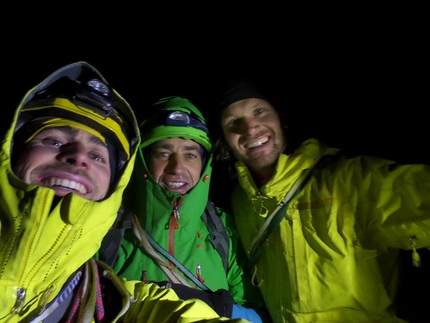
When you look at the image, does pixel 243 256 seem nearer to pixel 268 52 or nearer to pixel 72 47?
pixel 268 52

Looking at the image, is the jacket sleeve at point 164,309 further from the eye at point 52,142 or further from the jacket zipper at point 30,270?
the eye at point 52,142

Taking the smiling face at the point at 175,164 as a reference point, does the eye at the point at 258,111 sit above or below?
above

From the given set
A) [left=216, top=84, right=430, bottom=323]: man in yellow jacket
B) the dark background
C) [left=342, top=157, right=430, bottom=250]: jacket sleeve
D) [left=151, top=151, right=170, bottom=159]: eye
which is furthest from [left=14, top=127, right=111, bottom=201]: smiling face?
[left=342, top=157, right=430, bottom=250]: jacket sleeve

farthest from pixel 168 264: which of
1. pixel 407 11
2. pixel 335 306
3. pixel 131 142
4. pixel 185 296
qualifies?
pixel 407 11

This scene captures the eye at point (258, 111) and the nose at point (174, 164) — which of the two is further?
the eye at point (258, 111)

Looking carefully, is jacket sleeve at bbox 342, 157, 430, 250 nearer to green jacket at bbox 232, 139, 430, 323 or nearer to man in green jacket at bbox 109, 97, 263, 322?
green jacket at bbox 232, 139, 430, 323

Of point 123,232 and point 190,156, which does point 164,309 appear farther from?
point 190,156

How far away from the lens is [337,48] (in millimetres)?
3170

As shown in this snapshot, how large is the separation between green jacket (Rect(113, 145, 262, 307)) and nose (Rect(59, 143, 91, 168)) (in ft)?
2.92

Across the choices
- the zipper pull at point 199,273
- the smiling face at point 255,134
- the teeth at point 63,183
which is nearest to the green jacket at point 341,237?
the smiling face at point 255,134

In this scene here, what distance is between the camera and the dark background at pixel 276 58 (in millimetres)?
2748

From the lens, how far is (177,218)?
2461 millimetres

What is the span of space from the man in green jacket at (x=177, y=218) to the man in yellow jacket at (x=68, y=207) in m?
0.66

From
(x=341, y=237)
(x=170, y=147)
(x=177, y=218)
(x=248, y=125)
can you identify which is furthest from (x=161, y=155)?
(x=341, y=237)
